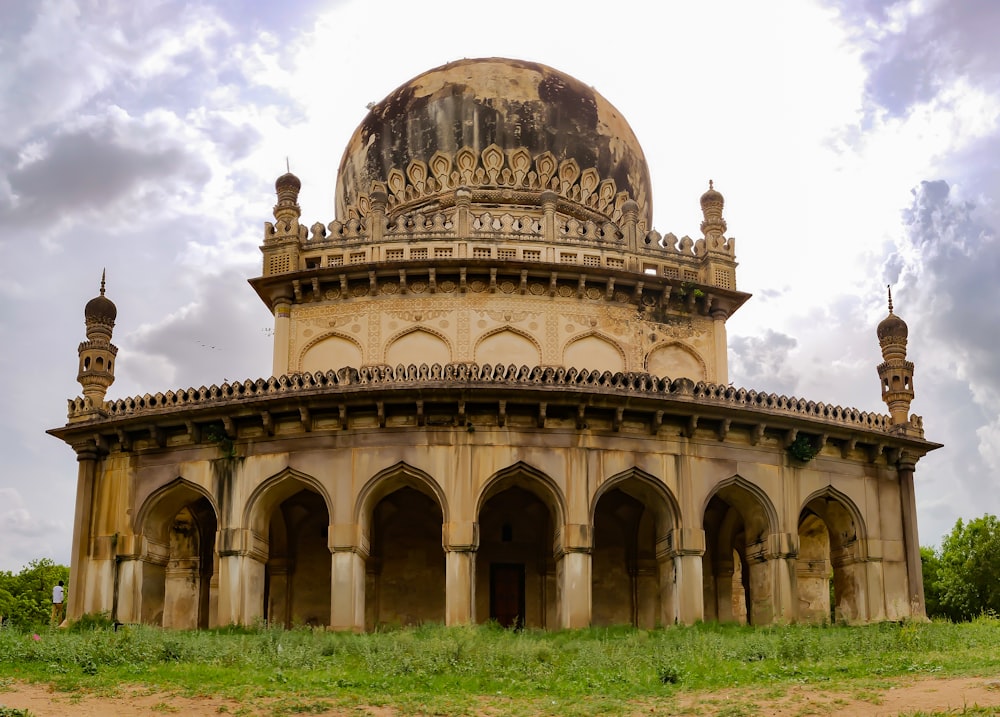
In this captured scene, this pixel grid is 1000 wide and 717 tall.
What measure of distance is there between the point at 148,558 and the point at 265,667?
334 inches

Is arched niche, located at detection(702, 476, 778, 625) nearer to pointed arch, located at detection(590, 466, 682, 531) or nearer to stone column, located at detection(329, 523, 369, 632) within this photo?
pointed arch, located at detection(590, 466, 682, 531)

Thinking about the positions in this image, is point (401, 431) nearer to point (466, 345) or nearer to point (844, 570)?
point (466, 345)

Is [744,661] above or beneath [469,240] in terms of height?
beneath

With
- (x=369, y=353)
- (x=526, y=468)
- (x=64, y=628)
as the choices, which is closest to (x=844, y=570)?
(x=526, y=468)

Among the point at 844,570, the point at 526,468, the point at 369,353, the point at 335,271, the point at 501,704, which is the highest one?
the point at 335,271

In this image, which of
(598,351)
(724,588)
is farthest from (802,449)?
(598,351)

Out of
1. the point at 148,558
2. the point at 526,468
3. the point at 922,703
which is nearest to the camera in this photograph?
the point at 922,703

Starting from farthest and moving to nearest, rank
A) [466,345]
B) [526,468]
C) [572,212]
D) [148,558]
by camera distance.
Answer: [572,212] → [466,345] → [148,558] → [526,468]

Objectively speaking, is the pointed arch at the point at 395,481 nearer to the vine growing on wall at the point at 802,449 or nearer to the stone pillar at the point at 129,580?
the stone pillar at the point at 129,580

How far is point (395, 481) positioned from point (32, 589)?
35.3 metres

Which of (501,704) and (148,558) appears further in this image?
(148,558)

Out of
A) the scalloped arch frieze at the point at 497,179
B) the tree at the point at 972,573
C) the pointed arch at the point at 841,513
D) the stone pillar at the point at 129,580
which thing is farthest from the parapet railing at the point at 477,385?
the tree at the point at 972,573

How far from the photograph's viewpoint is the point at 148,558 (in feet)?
76.7

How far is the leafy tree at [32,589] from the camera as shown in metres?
48.3
